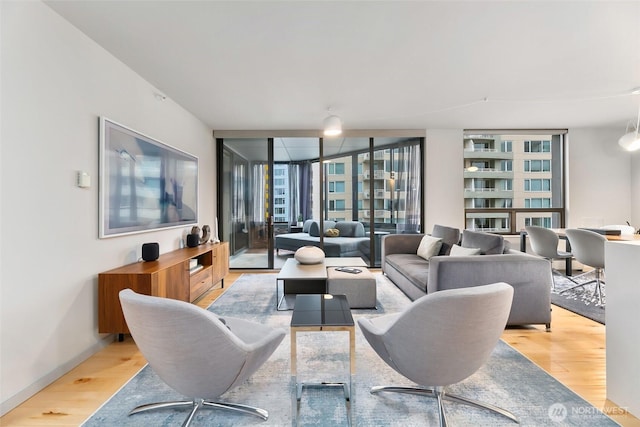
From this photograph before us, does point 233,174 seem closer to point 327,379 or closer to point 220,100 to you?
point 220,100

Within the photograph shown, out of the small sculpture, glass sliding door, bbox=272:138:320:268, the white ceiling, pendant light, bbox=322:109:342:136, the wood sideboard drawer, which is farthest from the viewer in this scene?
glass sliding door, bbox=272:138:320:268

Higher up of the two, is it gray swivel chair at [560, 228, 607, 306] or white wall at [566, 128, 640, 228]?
white wall at [566, 128, 640, 228]

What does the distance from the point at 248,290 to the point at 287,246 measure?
70.4 inches

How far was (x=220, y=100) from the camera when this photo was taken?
3.82 m

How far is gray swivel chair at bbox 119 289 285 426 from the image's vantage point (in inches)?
53.2

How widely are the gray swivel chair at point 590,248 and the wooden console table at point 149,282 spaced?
445cm

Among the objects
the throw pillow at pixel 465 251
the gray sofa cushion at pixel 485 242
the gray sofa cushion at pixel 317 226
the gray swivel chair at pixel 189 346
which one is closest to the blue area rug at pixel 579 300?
the gray sofa cushion at pixel 485 242

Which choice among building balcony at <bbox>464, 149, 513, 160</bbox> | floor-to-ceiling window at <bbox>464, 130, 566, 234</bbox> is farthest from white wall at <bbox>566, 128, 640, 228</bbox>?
building balcony at <bbox>464, 149, 513, 160</bbox>

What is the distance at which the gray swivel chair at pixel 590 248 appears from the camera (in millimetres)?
3555

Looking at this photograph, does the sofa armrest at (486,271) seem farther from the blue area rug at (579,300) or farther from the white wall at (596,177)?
the white wall at (596,177)

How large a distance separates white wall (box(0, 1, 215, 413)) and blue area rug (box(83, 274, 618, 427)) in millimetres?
611

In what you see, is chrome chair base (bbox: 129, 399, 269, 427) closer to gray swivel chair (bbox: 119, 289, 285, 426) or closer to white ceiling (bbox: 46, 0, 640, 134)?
gray swivel chair (bbox: 119, 289, 285, 426)

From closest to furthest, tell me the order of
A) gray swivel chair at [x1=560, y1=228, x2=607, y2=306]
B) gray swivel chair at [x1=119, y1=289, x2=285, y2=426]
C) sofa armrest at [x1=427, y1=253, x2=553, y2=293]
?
1. gray swivel chair at [x1=119, y1=289, x2=285, y2=426]
2. sofa armrest at [x1=427, y1=253, x2=553, y2=293]
3. gray swivel chair at [x1=560, y1=228, x2=607, y2=306]

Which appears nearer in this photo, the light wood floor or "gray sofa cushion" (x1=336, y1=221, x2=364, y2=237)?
the light wood floor
